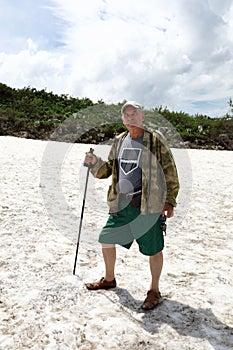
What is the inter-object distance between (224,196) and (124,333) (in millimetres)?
6244

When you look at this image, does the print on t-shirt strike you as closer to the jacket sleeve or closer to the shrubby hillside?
the jacket sleeve

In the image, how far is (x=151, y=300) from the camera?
393 cm

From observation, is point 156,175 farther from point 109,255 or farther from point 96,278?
point 96,278

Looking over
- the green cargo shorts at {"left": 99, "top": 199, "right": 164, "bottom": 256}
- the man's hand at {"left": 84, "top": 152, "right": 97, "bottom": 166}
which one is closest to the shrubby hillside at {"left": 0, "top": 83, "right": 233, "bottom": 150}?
the man's hand at {"left": 84, "top": 152, "right": 97, "bottom": 166}

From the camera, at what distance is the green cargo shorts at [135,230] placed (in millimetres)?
3691

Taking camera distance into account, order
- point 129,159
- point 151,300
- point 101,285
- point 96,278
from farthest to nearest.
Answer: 1. point 96,278
2. point 101,285
3. point 151,300
4. point 129,159

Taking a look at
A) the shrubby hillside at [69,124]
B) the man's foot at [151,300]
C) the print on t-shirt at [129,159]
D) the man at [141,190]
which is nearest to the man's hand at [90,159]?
the man at [141,190]

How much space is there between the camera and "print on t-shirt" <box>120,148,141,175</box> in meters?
3.73

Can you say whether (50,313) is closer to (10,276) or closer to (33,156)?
(10,276)

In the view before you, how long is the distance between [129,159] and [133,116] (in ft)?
1.33

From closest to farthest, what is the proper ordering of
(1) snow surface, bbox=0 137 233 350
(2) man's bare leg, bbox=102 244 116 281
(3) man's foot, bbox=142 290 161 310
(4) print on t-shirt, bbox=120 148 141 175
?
(1) snow surface, bbox=0 137 233 350, (4) print on t-shirt, bbox=120 148 141 175, (3) man's foot, bbox=142 290 161 310, (2) man's bare leg, bbox=102 244 116 281

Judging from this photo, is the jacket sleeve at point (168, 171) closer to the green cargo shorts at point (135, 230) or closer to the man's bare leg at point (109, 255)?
the green cargo shorts at point (135, 230)

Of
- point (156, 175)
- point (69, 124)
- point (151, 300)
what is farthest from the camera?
point (69, 124)

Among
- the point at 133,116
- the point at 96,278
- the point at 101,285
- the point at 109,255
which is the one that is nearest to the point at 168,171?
the point at 133,116
